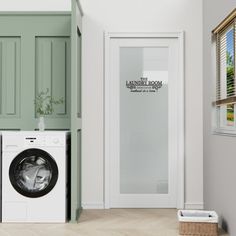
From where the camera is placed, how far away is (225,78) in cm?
424

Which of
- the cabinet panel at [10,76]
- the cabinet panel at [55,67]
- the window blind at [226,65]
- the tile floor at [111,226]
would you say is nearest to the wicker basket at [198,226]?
the tile floor at [111,226]

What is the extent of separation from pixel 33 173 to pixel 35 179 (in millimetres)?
65

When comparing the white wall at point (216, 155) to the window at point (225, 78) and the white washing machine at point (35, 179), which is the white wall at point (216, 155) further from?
the white washing machine at point (35, 179)

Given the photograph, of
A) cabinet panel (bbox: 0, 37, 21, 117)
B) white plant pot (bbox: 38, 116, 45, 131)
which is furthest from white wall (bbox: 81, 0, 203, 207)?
cabinet panel (bbox: 0, 37, 21, 117)

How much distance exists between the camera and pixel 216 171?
4219 mm

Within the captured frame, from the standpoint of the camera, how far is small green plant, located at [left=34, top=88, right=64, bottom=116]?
4.64 m

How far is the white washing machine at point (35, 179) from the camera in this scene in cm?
415

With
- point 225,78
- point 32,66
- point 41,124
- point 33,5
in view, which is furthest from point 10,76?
point 225,78

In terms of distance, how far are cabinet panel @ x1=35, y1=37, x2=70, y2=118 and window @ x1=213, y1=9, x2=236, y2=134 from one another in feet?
5.47

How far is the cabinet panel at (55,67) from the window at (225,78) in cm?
167

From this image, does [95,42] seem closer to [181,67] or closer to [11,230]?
[181,67]

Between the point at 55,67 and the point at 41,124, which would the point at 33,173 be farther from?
the point at 55,67

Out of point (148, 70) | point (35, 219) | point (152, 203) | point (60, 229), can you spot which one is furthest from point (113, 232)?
point (148, 70)

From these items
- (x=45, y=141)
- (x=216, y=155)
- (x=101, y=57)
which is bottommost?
(x=216, y=155)
